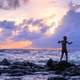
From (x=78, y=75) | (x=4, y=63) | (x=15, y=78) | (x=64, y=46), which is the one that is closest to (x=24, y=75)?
(x=15, y=78)

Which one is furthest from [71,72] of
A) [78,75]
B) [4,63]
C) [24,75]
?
[4,63]

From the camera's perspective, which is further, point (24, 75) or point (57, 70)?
point (57, 70)

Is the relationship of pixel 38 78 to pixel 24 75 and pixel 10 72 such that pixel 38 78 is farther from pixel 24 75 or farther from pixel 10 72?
pixel 10 72

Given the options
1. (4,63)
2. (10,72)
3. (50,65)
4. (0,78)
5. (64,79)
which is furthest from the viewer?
(4,63)

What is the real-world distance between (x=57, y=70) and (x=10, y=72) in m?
3.61

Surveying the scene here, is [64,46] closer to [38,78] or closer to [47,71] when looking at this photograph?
[47,71]

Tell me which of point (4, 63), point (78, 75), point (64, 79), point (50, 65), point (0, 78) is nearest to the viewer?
point (64, 79)

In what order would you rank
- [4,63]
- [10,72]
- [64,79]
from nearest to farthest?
[64,79]
[10,72]
[4,63]

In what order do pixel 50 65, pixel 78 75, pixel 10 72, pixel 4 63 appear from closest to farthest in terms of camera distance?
pixel 78 75 → pixel 10 72 → pixel 50 65 → pixel 4 63

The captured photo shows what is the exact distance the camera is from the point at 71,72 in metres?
27.1

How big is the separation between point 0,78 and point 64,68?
22.2ft

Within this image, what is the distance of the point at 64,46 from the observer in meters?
32.4

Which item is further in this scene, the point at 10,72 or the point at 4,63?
the point at 4,63

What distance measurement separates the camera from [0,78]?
24219 mm
